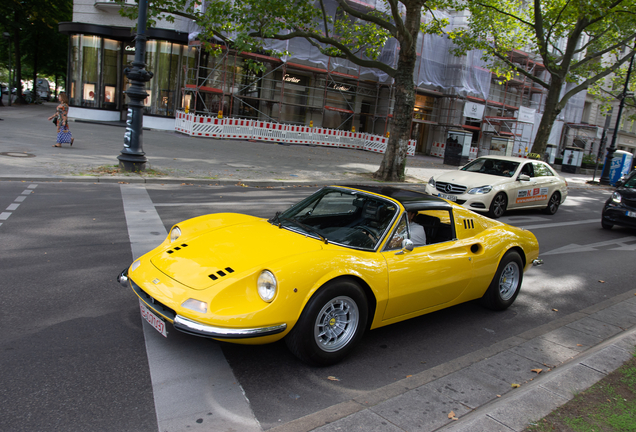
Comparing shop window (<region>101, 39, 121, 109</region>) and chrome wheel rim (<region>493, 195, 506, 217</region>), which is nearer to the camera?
chrome wheel rim (<region>493, 195, 506, 217</region>)

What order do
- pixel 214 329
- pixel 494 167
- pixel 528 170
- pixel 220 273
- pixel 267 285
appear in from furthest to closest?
1. pixel 528 170
2. pixel 494 167
3. pixel 220 273
4. pixel 267 285
5. pixel 214 329

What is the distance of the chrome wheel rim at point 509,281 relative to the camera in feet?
17.1

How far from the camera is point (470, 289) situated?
4.71 m

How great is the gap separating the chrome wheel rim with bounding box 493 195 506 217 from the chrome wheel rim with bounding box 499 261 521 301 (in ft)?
20.1

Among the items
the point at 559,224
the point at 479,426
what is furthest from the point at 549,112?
the point at 479,426

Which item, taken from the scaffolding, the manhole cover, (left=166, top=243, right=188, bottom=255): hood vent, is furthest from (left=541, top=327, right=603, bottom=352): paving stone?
the scaffolding

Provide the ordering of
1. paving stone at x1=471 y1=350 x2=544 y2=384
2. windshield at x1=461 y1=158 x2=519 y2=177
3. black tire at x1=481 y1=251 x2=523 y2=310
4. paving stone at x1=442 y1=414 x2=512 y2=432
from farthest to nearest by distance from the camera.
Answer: windshield at x1=461 y1=158 x2=519 y2=177
black tire at x1=481 y1=251 x2=523 y2=310
paving stone at x1=471 y1=350 x2=544 y2=384
paving stone at x1=442 y1=414 x2=512 y2=432

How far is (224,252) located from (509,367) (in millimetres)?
2465

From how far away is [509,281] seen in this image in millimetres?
5277

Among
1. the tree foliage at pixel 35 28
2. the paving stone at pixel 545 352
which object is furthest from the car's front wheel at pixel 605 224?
the tree foliage at pixel 35 28

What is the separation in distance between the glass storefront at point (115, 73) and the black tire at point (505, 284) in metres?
25.7

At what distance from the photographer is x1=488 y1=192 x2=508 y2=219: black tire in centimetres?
1104

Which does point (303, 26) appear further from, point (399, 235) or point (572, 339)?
point (572, 339)

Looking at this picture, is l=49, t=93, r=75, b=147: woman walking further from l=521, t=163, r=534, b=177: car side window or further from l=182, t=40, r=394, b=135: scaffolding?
l=521, t=163, r=534, b=177: car side window
